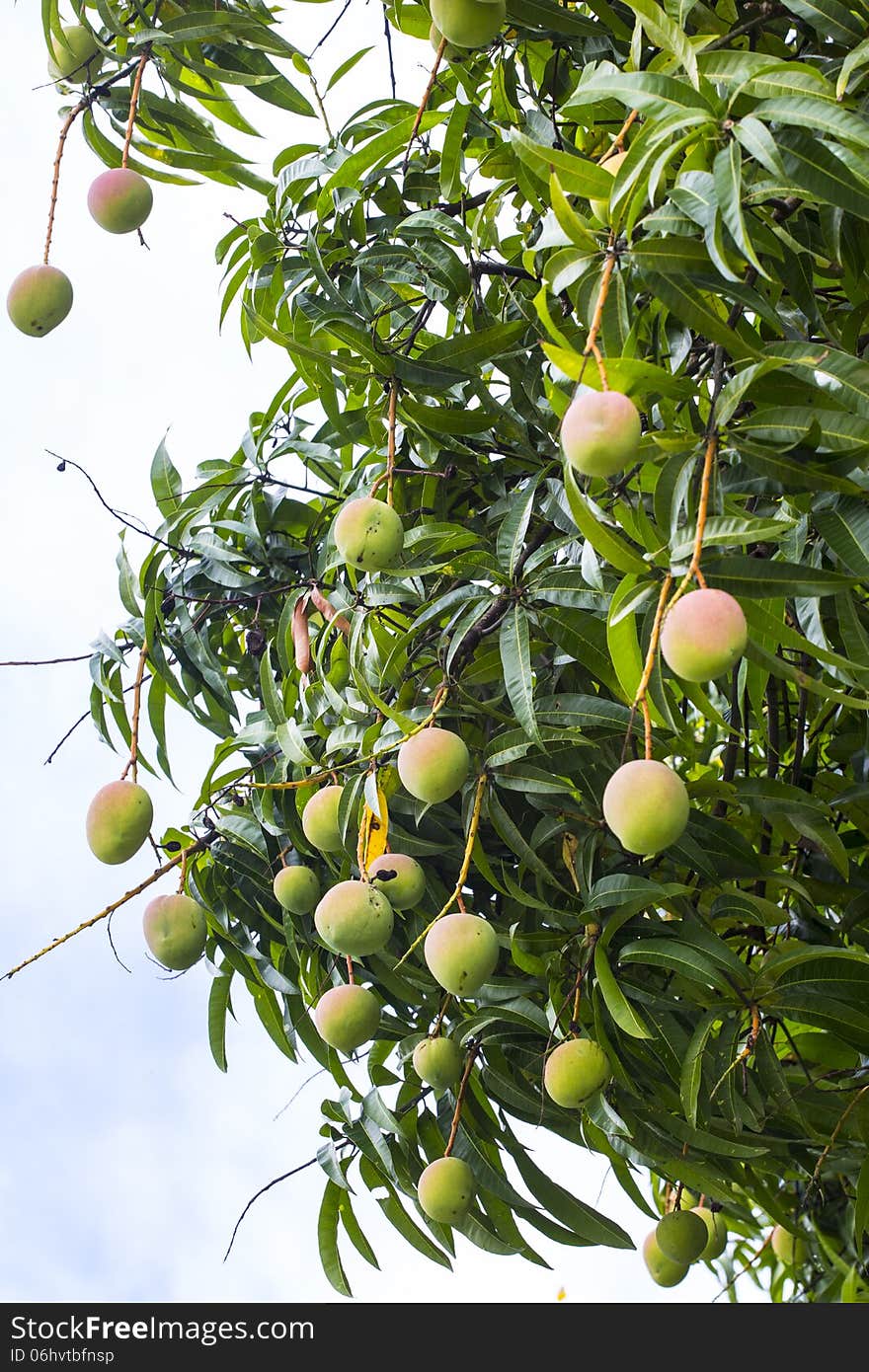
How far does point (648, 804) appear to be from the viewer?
900 mm

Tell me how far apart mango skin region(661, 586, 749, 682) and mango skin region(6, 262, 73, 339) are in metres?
0.74

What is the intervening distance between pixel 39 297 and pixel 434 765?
58cm

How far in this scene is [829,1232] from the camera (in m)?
2.37

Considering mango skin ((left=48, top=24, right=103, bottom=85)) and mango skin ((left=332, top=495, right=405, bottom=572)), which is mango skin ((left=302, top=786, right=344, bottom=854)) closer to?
mango skin ((left=332, top=495, right=405, bottom=572))

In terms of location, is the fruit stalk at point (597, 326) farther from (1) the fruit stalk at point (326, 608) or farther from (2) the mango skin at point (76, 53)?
(2) the mango skin at point (76, 53)

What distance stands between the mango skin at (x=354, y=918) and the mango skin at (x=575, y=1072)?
193mm

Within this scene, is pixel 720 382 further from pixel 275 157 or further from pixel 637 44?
pixel 275 157

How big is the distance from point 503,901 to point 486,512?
0.43 m

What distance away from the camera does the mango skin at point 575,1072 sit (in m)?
1.20

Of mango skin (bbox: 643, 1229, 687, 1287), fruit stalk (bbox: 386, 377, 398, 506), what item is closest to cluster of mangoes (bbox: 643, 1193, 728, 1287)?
mango skin (bbox: 643, 1229, 687, 1287)

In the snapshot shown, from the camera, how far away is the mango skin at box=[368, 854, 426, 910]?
1.21 metres

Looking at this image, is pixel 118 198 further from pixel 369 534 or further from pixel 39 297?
pixel 369 534

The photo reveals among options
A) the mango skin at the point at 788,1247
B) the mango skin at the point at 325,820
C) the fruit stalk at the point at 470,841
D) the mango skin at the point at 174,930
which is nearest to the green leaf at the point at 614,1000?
the fruit stalk at the point at 470,841

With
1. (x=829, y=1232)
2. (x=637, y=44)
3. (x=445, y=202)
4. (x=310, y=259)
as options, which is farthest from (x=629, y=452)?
(x=829, y=1232)
